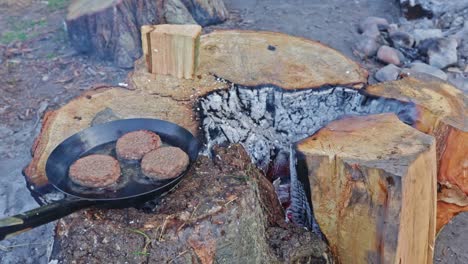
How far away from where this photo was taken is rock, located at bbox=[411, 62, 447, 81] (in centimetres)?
413

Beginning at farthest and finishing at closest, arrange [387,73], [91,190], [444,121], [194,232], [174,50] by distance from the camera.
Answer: [387,73], [174,50], [444,121], [91,190], [194,232]

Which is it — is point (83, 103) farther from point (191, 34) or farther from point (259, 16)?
point (259, 16)

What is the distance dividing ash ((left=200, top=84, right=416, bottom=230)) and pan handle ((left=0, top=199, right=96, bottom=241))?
0.88 meters

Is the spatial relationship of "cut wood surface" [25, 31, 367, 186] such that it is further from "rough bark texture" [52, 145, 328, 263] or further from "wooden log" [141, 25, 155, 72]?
"rough bark texture" [52, 145, 328, 263]

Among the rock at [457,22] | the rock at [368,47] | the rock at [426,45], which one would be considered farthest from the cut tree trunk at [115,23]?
the rock at [457,22]

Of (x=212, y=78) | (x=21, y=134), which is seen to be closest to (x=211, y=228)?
(x=212, y=78)

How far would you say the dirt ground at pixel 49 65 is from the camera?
2.86 meters

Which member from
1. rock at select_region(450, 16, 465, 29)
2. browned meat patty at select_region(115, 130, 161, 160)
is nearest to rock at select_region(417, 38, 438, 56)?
rock at select_region(450, 16, 465, 29)

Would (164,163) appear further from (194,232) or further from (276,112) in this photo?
(276,112)

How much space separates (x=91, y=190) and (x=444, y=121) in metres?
1.79

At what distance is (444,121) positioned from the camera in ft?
7.47

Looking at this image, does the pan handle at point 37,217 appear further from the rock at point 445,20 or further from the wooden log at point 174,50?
the rock at point 445,20

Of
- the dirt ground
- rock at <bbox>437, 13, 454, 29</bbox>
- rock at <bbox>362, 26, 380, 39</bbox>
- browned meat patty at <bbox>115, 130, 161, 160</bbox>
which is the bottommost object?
the dirt ground

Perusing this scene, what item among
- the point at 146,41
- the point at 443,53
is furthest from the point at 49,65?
the point at 443,53
